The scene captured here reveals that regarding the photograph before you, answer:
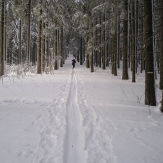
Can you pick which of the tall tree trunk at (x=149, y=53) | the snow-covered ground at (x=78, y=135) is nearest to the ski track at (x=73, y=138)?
the snow-covered ground at (x=78, y=135)

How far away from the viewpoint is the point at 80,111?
18.1 ft

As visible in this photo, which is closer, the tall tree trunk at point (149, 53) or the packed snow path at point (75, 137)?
the packed snow path at point (75, 137)

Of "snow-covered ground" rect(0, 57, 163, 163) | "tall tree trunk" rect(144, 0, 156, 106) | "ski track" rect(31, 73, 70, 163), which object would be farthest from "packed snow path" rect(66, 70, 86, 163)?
"tall tree trunk" rect(144, 0, 156, 106)

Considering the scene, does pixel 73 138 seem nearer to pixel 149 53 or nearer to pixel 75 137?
pixel 75 137

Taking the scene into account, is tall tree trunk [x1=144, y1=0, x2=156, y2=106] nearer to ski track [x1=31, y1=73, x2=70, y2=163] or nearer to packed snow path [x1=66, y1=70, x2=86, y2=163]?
packed snow path [x1=66, y1=70, x2=86, y2=163]


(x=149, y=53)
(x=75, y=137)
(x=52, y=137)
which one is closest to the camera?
(x=52, y=137)

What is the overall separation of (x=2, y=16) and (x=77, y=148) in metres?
14.9

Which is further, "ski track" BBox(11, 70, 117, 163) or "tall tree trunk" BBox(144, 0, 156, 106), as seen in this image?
"tall tree trunk" BBox(144, 0, 156, 106)

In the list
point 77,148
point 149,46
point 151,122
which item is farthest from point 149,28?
point 77,148

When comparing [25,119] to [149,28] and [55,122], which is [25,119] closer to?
[55,122]

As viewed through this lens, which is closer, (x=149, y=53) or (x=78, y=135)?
(x=78, y=135)

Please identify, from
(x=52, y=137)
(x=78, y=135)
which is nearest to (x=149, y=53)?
(x=78, y=135)

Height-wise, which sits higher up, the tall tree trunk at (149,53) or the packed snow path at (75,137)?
the tall tree trunk at (149,53)

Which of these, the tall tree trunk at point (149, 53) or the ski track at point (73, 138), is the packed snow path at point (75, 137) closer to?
the ski track at point (73, 138)
